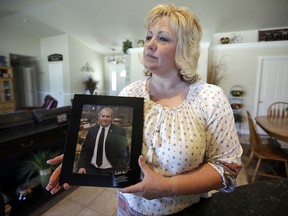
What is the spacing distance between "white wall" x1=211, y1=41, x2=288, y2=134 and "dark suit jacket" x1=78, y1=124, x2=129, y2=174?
4.66 metres

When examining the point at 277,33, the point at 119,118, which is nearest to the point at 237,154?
the point at 119,118

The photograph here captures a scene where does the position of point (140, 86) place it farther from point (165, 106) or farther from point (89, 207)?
point (89, 207)

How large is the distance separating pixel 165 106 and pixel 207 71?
4.18 meters

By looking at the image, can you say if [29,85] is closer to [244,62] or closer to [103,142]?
[244,62]

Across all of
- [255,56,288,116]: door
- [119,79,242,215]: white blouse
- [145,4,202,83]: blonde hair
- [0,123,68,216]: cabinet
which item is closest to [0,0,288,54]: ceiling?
[255,56,288,116]: door

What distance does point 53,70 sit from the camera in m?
6.44

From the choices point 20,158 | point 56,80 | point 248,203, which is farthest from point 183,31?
point 56,80

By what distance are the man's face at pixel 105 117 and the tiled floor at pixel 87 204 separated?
5.10 feet

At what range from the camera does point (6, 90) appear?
538 cm

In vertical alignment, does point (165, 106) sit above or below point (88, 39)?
below

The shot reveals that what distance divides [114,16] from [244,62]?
3510 millimetres

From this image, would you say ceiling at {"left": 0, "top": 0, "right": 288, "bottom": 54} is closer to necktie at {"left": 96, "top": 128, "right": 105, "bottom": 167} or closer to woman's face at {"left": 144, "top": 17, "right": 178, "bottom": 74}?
woman's face at {"left": 144, "top": 17, "right": 178, "bottom": 74}

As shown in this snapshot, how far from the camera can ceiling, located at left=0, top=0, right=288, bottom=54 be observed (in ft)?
11.8

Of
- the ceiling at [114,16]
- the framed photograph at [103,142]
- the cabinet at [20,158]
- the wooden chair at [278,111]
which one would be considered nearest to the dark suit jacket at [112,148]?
the framed photograph at [103,142]
